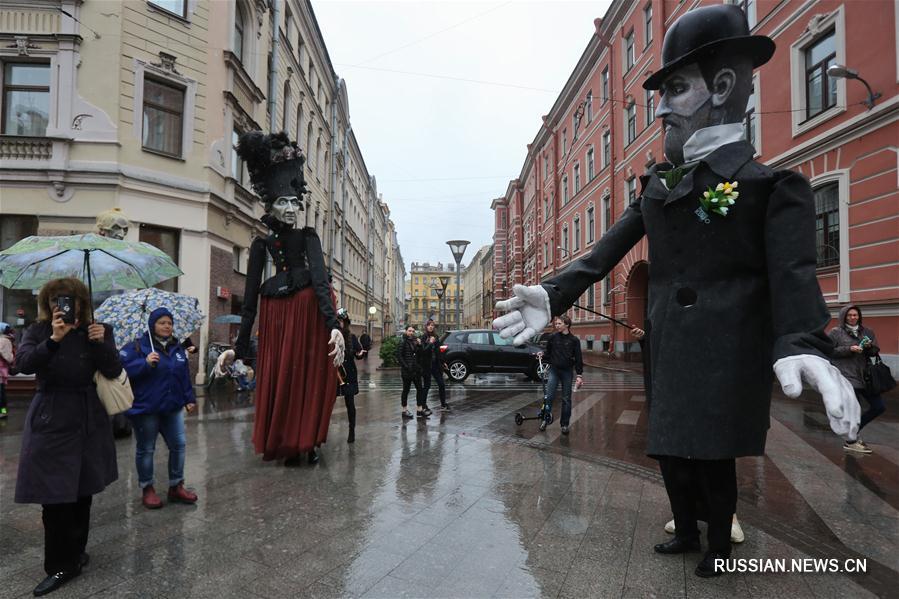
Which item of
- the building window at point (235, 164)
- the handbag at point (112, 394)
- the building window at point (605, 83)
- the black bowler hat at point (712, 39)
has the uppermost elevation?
the building window at point (605, 83)

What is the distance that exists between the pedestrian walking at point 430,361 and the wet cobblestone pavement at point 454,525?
2.67 meters

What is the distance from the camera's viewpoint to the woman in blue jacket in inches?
157

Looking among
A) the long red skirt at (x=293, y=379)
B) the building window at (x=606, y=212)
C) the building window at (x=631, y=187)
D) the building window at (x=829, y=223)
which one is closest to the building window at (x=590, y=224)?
the building window at (x=606, y=212)

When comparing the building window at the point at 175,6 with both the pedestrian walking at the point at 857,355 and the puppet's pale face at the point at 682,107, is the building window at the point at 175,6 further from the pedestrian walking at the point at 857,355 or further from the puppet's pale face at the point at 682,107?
the pedestrian walking at the point at 857,355

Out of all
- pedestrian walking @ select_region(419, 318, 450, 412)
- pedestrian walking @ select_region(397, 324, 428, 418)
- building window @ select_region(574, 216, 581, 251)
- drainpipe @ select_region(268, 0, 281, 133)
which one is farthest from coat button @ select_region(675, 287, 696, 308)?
building window @ select_region(574, 216, 581, 251)

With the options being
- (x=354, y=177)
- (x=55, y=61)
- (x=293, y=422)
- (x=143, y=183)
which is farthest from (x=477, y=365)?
(x=354, y=177)

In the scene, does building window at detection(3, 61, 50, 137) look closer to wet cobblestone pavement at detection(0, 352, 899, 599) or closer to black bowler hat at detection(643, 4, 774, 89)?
wet cobblestone pavement at detection(0, 352, 899, 599)

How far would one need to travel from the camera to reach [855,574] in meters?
2.87

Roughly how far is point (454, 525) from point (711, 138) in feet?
9.16

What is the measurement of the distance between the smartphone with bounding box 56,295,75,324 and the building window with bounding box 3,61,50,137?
39.7 ft

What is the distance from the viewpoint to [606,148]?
89.8 ft

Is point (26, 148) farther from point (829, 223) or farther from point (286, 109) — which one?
point (829, 223)

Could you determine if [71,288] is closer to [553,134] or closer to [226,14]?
[226,14]

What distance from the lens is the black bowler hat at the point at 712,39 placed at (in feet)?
8.30
